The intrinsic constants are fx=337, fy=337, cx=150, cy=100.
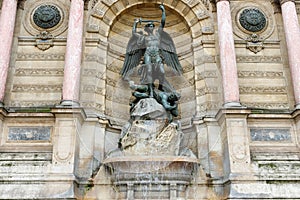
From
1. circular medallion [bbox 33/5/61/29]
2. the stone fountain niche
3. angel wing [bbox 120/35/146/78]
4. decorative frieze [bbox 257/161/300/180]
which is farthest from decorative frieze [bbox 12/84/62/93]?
decorative frieze [bbox 257/161/300/180]

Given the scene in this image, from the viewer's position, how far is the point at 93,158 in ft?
37.1

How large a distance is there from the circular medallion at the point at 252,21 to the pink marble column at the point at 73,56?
626 centimetres

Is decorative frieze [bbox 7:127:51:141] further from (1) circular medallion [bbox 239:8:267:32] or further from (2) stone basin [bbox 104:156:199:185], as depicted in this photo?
(1) circular medallion [bbox 239:8:267:32]

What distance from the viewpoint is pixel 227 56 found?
472 inches

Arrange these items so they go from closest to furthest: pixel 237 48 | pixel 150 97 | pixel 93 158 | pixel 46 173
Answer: pixel 46 173, pixel 93 158, pixel 150 97, pixel 237 48

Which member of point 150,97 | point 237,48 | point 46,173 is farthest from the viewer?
point 237,48

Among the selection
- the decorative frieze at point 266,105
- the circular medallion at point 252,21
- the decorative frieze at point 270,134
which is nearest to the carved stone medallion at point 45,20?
the circular medallion at point 252,21

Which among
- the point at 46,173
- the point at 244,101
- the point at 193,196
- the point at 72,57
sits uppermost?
the point at 72,57

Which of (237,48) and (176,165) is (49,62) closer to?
(176,165)

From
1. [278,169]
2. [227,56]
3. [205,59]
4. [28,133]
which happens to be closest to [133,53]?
[205,59]

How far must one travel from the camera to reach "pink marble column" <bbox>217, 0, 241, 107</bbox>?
37.6 ft

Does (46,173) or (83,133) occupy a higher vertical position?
(83,133)

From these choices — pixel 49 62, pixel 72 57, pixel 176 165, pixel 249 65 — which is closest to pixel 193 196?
pixel 176 165

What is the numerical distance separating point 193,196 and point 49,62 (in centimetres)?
706
